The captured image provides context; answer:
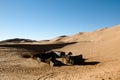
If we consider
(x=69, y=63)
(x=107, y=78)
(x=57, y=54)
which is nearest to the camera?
(x=107, y=78)

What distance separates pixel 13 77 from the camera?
17.1 metres

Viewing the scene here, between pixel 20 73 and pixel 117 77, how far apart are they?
8762 millimetres

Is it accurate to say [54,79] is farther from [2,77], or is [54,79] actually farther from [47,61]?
[47,61]

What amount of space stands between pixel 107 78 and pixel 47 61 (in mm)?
10883

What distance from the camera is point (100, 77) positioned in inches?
615

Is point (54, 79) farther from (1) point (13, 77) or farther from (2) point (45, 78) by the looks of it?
(1) point (13, 77)

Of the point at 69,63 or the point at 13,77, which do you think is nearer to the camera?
the point at 13,77

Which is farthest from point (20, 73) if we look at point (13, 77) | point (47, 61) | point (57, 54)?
point (57, 54)

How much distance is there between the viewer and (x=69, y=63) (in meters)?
24.3

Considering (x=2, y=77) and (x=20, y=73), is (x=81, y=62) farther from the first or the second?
(x=2, y=77)

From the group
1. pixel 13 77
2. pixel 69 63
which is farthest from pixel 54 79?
pixel 69 63

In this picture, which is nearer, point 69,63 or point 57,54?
point 69,63

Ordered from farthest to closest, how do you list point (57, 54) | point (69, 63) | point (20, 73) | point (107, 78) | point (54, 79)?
1. point (57, 54)
2. point (69, 63)
3. point (20, 73)
4. point (54, 79)
5. point (107, 78)

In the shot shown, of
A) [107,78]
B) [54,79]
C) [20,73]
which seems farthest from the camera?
[20,73]
